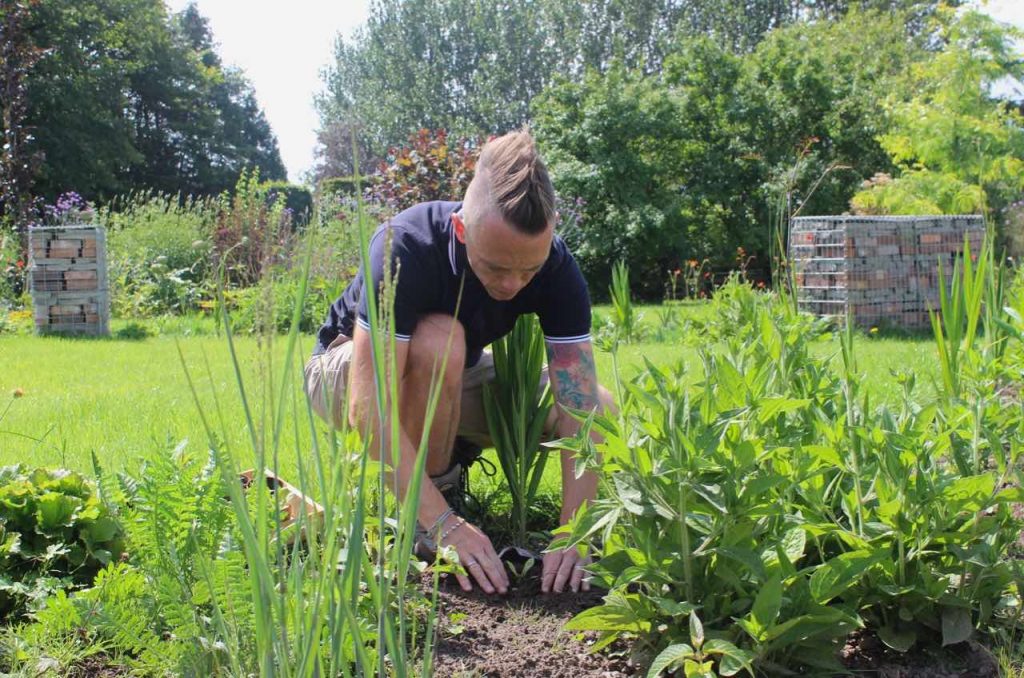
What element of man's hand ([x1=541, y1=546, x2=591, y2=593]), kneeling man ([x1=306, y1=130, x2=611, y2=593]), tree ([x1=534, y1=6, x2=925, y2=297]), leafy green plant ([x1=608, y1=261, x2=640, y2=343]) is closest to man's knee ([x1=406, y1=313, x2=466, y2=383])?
kneeling man ([x1=306, y1=130, x2=611, y2=593])

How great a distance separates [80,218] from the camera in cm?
1182

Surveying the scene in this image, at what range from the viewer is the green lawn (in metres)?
2.89

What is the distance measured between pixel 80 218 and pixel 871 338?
10.2 metres

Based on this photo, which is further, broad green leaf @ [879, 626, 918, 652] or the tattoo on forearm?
the tattoo on forearm

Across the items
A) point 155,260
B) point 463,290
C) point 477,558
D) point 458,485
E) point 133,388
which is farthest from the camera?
point 155,260

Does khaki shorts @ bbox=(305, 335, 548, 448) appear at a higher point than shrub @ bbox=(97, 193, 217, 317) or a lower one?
lower

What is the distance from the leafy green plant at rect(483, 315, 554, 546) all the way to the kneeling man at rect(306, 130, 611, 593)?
0.04 m

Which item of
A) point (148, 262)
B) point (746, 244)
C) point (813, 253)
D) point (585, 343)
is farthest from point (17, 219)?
point (746, 244)

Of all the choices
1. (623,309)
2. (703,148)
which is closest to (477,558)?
(623,309)

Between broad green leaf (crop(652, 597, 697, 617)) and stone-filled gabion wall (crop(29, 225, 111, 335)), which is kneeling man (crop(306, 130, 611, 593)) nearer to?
broad green leaf (crop(652, 597, 697, 617))

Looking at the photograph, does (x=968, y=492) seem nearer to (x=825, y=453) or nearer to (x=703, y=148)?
(x=825, y=453)

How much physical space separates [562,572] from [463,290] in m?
0.77

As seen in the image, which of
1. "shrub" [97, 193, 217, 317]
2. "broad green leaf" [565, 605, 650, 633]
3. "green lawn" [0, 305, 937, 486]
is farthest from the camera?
"shrub" [97, 193, 217, 317]

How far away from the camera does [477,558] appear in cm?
196
